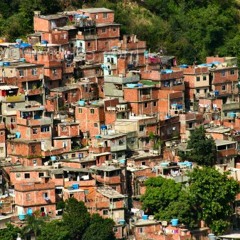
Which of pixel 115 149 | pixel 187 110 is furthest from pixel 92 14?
pixel 115 149

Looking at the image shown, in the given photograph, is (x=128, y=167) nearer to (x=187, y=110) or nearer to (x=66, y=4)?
(x=187, y=110)

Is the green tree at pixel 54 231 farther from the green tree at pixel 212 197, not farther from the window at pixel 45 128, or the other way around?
the window at pixel 45 128

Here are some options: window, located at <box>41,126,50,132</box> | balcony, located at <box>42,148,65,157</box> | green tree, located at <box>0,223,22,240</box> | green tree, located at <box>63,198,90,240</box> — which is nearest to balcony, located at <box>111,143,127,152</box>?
balcony, located at <box>42,148,65,157</box>

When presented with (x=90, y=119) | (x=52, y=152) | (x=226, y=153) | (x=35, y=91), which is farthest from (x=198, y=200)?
(x=35, y=91)

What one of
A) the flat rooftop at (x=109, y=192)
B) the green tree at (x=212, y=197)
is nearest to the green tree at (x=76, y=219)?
the flat rooftop at (x=109, y=192)

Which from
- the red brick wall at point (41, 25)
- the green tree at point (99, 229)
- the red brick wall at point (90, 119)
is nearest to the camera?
the green tree at point (99, 229)

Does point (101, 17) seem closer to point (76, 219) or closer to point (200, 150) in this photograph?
point (200, 150)
